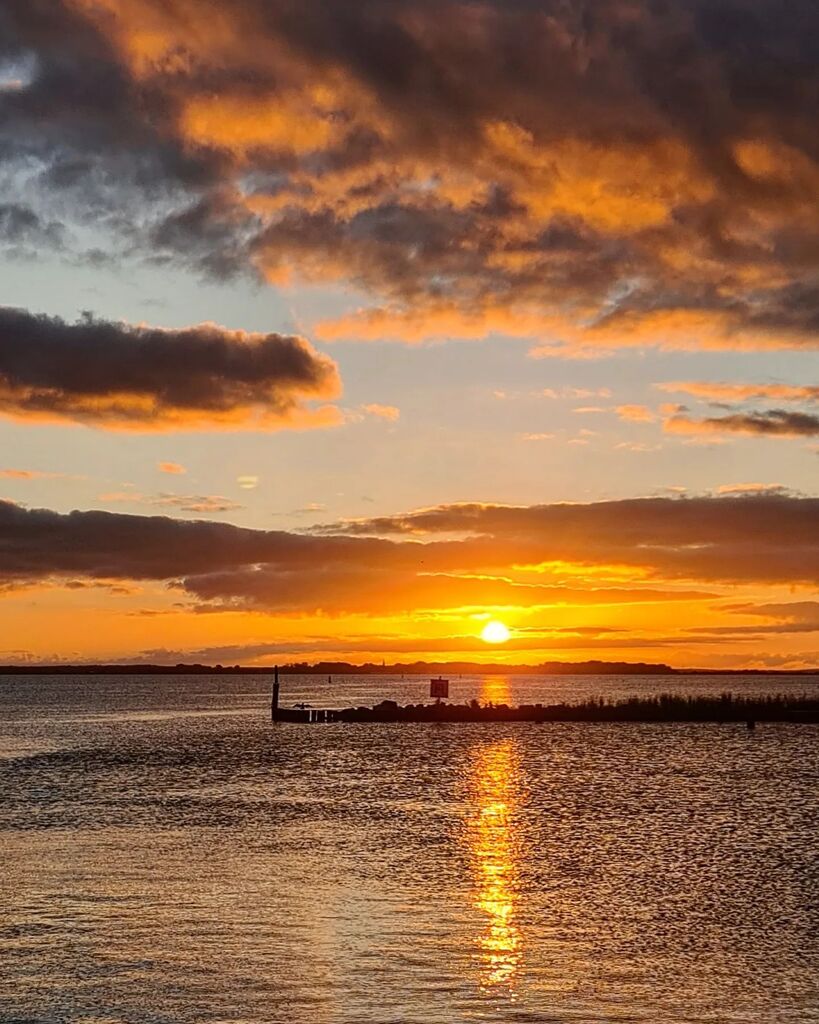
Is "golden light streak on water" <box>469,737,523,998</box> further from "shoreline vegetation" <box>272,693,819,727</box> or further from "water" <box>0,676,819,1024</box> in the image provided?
"shoreline vegetation" <box>272,693,819,727</box>

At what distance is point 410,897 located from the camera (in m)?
34.2

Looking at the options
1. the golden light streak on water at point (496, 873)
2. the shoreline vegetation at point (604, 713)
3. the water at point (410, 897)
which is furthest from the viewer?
the shoreline vegetation at point (604, 713)

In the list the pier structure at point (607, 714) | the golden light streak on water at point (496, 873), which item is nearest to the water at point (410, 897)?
the golden light streak on water at point (496, 873)

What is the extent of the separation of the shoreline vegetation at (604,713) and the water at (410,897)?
50.6 meters

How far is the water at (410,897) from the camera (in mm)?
24094

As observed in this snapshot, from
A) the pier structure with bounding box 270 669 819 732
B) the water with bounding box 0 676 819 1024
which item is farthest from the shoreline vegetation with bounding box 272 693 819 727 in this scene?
the water with bounding box 0 676 819 1024

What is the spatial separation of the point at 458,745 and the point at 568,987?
7759cm

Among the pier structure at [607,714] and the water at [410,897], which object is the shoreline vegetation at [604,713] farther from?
the water at [410,897]

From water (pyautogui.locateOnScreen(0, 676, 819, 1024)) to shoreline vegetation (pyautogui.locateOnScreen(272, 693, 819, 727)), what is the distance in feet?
166

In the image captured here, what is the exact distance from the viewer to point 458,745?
101812 millimetres

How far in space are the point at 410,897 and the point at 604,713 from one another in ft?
312

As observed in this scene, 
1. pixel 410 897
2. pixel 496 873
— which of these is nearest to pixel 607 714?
pixel 496 873

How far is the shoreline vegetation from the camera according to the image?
12200cm

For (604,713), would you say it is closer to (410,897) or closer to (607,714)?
(607,714)
